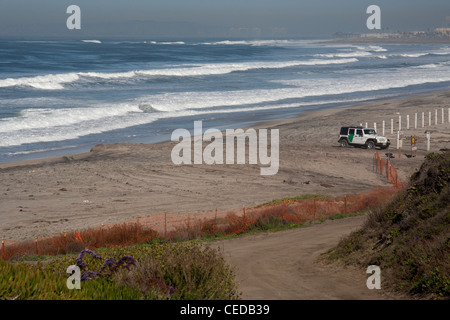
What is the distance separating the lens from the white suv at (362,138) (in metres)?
32.7

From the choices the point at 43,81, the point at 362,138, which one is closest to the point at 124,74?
the point at 43,81

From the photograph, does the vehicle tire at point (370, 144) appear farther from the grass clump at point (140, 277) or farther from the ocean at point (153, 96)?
the grass clump at point (140, 277)

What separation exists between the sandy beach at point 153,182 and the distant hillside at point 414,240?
9941 mm

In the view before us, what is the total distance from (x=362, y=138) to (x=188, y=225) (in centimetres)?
1902

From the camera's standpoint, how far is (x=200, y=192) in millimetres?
23906

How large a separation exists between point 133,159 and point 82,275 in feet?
73.8

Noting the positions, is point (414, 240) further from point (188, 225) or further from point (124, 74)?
point (124, 74)

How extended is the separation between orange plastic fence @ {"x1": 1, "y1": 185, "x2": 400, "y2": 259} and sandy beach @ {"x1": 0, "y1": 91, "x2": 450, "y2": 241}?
7.54 feet

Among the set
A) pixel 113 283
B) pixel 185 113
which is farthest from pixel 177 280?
pixel 185 113

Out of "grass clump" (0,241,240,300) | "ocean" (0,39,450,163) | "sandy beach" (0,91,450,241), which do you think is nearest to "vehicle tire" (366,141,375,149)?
"sandy beach" (0,91,450,241)

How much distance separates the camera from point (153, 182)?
2552cm

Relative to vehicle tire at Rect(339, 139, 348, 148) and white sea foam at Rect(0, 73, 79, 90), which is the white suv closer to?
vehicle tire at Rect(339, 139, 348, 148)

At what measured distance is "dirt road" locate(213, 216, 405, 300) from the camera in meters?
9.58
